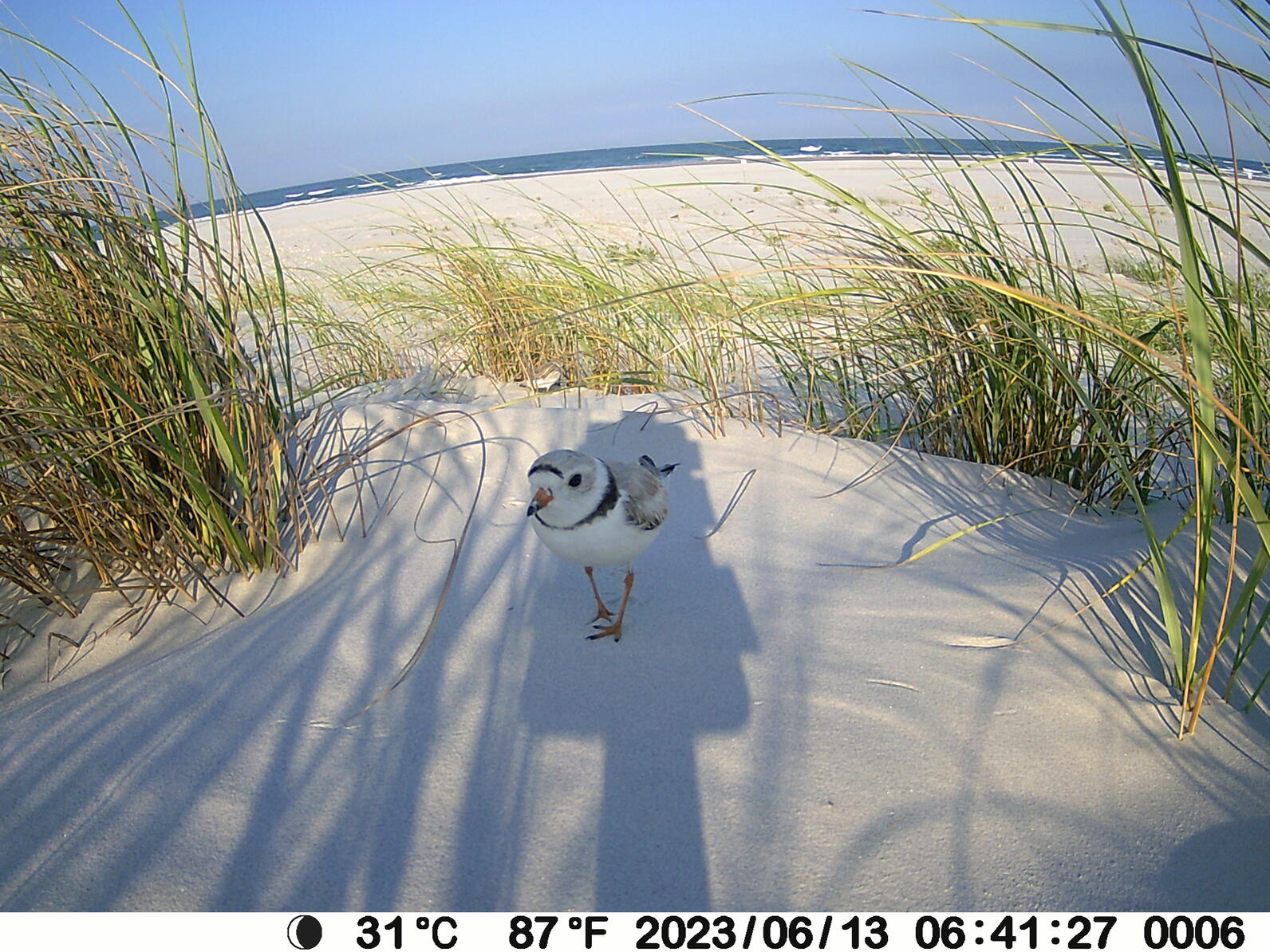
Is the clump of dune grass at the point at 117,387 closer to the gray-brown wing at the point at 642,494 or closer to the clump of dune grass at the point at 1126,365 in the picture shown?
the gray-brown wing at the point at 642,494

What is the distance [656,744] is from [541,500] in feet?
2.32

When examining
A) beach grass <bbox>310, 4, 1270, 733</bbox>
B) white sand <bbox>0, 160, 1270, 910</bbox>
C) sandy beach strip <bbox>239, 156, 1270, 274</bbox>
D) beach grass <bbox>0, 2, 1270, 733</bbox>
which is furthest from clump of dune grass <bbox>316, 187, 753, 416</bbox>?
white sand <bbox>0, 160, 1270, 910</bbox>

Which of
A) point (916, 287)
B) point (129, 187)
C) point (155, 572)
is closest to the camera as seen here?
point (129, 187)

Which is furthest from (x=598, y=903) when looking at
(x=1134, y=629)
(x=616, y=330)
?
(x=616, y=330)

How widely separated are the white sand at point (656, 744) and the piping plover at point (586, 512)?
0.26 metres

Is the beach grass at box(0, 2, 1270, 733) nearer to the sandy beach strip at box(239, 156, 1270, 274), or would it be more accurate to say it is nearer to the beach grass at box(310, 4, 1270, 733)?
the beach grass at box(310, 4, 1270, 733)

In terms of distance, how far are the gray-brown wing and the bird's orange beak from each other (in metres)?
0.21

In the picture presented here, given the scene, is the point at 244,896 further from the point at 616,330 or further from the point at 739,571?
the point at 616,330

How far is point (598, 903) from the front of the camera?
1413 millimetres

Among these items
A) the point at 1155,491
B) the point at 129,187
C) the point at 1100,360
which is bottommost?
the point at 1155,491

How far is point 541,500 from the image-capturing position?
81.9 inches

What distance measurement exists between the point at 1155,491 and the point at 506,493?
2.48m

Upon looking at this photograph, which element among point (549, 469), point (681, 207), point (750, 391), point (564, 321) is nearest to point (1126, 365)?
point (750, 391)

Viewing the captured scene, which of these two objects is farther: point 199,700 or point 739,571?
point 739,571
